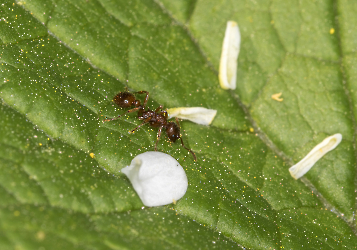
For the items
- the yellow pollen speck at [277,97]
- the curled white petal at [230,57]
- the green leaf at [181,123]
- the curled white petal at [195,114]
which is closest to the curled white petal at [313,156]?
the green leaf at [181,123]

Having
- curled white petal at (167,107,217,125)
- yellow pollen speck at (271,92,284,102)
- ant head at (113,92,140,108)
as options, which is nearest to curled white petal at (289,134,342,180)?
yellow pollen speck at (271,92,284,102)

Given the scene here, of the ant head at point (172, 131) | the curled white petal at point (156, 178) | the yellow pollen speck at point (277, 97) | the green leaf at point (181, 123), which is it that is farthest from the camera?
the yellow pollen speck at point (277, 97)

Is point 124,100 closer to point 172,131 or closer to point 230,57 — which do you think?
point 172,131

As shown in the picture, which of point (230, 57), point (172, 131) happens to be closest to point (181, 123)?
point (172, 131)

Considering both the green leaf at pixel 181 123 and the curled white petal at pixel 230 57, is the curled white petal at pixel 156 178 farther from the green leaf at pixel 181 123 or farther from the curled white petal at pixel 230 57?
the curled white petal at pixel 230 57

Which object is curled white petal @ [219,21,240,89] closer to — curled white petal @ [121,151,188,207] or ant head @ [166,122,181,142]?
ant head @ [166,122,181,142]

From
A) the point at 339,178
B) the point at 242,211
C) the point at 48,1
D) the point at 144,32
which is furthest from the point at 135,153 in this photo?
the point at 339,178

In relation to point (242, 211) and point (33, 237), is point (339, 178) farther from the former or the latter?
point (33, 237)
